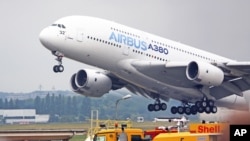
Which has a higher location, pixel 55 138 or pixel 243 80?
pixel 243 80

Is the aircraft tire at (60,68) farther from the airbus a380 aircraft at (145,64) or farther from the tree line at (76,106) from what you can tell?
the tree line at (76,106)

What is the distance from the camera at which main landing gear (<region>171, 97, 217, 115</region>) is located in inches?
2100

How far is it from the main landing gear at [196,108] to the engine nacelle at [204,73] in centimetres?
219

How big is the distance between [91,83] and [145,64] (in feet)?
21.3

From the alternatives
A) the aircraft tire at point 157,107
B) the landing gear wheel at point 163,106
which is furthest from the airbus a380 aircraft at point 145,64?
the aircraft tire at point 157,107

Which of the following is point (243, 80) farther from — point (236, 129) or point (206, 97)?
point (236, 129)

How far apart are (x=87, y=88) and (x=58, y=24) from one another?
304 inches

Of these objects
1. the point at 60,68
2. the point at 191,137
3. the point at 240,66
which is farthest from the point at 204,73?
the point at 191,137

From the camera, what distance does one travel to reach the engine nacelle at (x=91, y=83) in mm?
56531

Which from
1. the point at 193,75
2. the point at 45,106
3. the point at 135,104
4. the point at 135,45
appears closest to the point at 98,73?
the point at 135,45

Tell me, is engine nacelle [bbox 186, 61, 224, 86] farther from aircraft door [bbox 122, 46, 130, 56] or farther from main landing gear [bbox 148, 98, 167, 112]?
main landing gear [bbox 148, 98, 167, 112]

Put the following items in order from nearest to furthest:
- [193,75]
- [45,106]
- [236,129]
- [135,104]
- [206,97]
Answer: [236,129] < [193,75] < [206,97] < [135,104] < [45,106]

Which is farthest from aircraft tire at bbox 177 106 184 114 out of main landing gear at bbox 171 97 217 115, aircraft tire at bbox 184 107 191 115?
aircraft tire at bbox 184 107 191 115

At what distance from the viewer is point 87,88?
56594 mm
